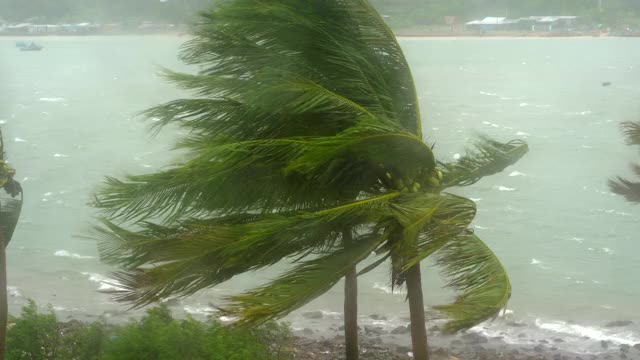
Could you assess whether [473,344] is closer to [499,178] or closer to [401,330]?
[401,330]

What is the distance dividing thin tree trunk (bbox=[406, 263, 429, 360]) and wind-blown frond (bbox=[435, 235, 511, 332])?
0.84 feet

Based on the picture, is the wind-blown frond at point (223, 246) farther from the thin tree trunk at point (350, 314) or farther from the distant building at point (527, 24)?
the distant building at point (527, 24)

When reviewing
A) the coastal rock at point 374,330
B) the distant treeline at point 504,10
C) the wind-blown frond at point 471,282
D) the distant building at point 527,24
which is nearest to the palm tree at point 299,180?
the wind-blown frond at point 471,282

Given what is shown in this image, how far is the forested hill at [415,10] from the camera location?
8750 mm

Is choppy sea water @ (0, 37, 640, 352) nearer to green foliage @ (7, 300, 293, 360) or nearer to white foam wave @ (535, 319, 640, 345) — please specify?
white foam wave @ (535, 319, 640, 345)

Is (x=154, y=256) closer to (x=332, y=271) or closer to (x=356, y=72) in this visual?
(x=332, y=271)

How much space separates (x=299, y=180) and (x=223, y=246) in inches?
31.9

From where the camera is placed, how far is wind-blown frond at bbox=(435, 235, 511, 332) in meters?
5.62

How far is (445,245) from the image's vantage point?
6.14 m

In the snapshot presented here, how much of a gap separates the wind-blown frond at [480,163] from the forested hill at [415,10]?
76.9 inches

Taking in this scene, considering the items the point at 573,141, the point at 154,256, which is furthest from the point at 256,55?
the point at 573,141

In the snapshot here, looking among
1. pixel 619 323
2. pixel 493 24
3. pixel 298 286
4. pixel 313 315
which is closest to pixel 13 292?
pixel 313 315

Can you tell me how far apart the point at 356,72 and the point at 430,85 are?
1040 centimetres

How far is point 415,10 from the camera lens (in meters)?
8.46
